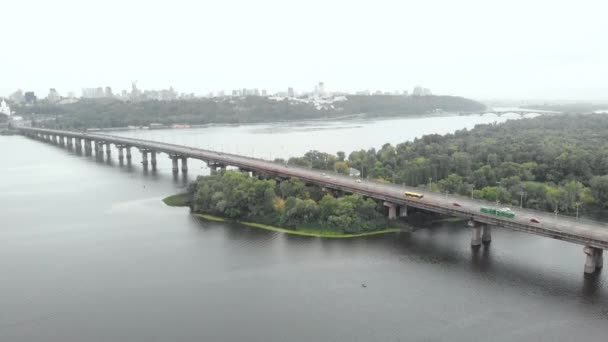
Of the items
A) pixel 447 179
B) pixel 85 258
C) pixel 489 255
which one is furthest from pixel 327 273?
pixel 447 179

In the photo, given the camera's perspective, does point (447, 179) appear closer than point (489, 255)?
No

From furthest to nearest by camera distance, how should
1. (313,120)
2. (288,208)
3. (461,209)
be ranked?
(313,120) < (288,208) < (461,209)

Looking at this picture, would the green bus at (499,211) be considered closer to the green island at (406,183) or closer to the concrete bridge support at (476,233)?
the concrete bridge support at (476,233)

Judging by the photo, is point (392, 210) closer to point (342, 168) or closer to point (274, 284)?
→ point (274, 284)

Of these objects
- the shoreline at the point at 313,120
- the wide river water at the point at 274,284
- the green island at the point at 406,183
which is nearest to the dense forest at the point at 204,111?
the shoreline at the point at 313,120

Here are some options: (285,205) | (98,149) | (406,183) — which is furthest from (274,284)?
(98,149)

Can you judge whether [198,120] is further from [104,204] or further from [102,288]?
[102,288]
